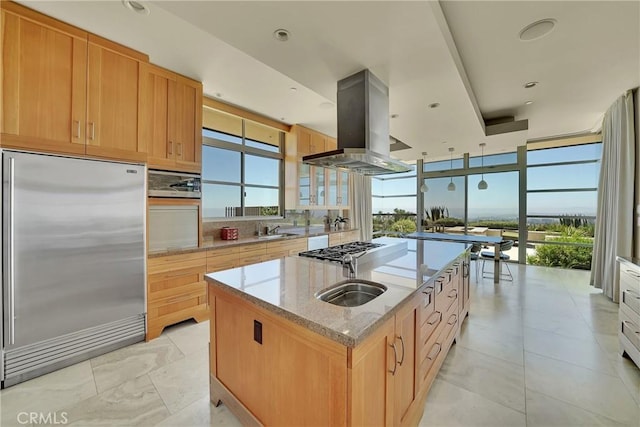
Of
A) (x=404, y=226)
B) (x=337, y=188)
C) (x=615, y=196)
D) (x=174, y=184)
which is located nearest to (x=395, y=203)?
(x=404, y=226)

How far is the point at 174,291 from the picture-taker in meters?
2.80

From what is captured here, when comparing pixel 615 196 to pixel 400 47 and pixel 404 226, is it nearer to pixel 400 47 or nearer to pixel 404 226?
pixel 400 47

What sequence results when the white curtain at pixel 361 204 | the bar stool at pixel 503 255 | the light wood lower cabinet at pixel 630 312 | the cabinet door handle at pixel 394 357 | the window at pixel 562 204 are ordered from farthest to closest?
the white curtain at pixel 361 204
the window at pixel 562 204
the bar stool at pixel 503 255
the light wood lower cabinet at pixel 630 312
the cabinet door handle at pixel 394 357

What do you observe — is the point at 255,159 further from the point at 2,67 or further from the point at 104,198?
the point at 2,67

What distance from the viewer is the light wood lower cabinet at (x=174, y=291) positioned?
8.64 feet

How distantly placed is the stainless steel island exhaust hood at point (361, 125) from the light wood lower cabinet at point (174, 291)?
1793 mm

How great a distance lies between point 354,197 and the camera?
6238mm

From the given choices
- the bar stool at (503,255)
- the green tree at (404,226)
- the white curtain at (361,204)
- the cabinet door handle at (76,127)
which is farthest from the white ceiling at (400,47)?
the green tree at (404,226)

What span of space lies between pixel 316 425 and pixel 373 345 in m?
0.43

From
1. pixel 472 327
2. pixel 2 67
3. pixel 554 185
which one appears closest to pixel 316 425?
pixel 472 327

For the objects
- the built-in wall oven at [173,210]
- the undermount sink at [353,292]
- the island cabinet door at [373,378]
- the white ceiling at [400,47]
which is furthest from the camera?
the built-in wall oven at [173,210]

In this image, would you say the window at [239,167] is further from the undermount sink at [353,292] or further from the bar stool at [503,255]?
the bar stool at [503,255]

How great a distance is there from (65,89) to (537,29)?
3.90 m

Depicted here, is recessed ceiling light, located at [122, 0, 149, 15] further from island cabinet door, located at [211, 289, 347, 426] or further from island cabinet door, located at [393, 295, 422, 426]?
island cabinet door, located at [393, 295, 422, 426]
